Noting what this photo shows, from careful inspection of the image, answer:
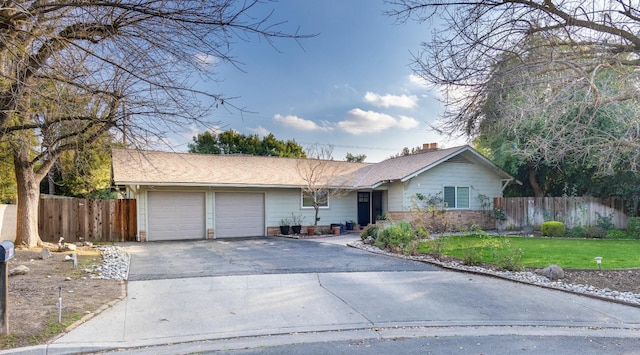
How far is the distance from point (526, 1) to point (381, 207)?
15.0 metres

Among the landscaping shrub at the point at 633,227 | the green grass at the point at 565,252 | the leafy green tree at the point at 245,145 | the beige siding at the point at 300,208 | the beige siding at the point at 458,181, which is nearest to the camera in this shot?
the green grass at the point at 565,252

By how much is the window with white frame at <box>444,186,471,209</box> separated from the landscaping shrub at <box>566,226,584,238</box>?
4.45 meters

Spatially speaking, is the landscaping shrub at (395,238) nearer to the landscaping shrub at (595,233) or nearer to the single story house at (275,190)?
the single story house at (275,190)

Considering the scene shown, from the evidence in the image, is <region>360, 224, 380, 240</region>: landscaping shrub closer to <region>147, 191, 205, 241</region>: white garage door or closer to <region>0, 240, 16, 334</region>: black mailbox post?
<region>147, 191, 205, 241</region>: white garage door

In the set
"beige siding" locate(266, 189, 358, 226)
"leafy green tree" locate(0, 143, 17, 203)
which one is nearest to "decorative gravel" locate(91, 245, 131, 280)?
"leafy green tree" locate(0, 143, 17, 203)

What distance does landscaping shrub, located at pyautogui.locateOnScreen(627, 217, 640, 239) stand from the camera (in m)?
15.3

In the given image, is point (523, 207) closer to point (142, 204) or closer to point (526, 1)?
point (526, 1)

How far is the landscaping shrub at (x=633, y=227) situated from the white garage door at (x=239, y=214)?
14.9 m

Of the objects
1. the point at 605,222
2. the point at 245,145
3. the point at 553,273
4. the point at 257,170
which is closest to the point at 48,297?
the point at 553,273

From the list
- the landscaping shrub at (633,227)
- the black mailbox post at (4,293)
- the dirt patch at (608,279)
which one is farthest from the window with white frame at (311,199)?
the black mailbox post at (4,293)

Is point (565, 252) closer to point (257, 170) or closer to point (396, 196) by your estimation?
point (396, 196)

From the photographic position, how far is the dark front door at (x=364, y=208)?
20.5m

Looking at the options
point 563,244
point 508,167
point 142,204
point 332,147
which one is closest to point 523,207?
point 508,167

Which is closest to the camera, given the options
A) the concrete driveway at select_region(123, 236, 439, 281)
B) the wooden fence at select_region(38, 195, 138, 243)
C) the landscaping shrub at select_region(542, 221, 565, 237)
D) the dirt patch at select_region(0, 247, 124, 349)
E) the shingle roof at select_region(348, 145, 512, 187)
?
the dirt patch at select_region(0, 247, 124, 349)
